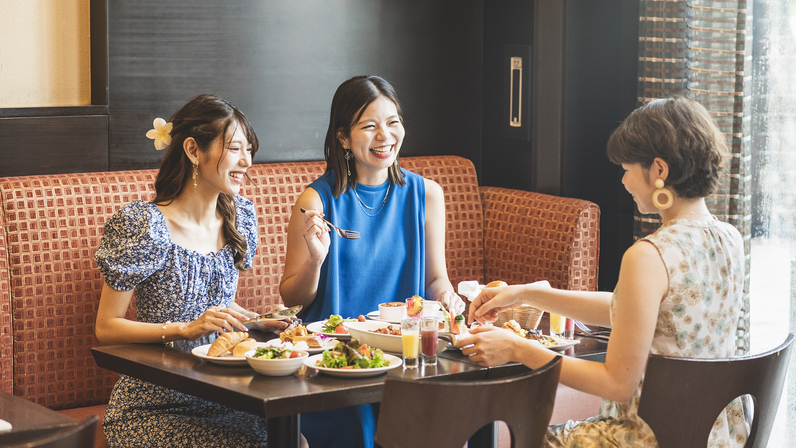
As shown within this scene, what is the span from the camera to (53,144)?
9.55ft

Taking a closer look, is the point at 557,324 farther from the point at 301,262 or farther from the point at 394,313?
the point at 301,262

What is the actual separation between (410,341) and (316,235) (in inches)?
24.0

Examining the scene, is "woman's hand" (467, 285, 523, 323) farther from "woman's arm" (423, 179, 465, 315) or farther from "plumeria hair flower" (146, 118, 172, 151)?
"plumeria hair flower" (146, 118, 172, 151)

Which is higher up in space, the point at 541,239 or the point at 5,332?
the point at 541,239

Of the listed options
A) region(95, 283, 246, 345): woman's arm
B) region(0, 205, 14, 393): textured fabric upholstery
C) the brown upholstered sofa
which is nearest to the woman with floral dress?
region(95, 283, 246, 345): woman's arm

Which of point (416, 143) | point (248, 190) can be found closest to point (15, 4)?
point (248, 190)

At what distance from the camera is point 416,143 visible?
376 cm

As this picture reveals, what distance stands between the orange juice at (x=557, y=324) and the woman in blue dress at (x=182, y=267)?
75 centimetres

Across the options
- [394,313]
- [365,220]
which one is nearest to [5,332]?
[365,220]

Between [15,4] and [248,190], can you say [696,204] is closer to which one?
[248,190]

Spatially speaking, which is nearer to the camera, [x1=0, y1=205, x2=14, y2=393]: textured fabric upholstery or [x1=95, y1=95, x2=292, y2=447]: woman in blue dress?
[x1=95, y1=95, x2=292, y2=447]: woman in blue dress

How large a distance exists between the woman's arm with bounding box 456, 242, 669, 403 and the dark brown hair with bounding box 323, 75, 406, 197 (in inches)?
44.7

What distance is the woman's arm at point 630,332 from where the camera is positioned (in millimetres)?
1573

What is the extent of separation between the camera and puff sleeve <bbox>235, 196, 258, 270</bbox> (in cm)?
244
